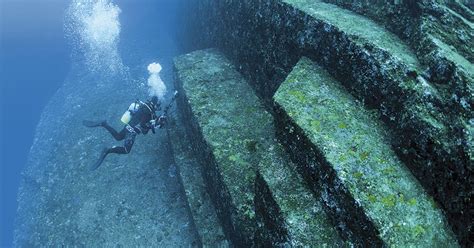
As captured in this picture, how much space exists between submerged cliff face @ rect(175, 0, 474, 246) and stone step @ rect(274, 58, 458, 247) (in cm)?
2

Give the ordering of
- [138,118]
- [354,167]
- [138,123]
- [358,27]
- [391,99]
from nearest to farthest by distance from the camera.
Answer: [354,167] < [391,99] < [358,27] < [138,118] < [138,123]

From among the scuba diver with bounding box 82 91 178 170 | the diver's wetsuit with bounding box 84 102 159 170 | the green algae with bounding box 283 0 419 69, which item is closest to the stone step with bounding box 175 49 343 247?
the scuba diver with bounding box 82 91 178 170

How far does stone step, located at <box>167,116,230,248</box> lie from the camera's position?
750 centimetres

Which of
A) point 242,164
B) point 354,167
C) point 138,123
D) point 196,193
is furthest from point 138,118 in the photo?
point 354,167

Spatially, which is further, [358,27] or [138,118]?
[138,118]

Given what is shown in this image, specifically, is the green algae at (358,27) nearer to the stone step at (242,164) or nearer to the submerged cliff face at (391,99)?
the submerged cliff face at (391,99)

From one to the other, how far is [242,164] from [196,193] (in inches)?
80.7

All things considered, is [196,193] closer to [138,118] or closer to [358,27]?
[138,118]

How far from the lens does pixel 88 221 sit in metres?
10.9

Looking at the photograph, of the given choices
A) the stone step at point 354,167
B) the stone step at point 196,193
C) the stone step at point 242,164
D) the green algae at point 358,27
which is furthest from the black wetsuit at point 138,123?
the stone step at point 354,167

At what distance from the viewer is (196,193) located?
336 inches

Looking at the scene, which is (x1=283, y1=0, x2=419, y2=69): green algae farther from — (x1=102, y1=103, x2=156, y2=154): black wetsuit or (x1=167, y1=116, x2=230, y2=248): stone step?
(x1=102, y1=103, x2=156, y2=154): black wetsuit

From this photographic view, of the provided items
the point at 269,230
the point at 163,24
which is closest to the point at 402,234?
the point at 269,230

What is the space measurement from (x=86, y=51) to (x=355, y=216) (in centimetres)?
2680
